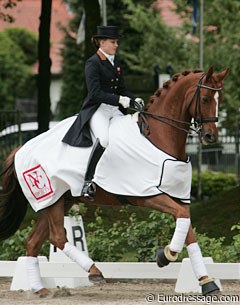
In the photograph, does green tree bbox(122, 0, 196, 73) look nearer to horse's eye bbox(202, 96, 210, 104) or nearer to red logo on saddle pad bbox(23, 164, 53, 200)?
red logo on saddle pad bbox(23, 164, 53, 200)

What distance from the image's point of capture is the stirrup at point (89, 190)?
11.0m

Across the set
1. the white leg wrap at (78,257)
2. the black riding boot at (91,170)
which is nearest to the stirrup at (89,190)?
the black riding boot at (91,170)

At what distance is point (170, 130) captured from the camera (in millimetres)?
10914

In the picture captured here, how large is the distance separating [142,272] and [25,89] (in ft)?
143

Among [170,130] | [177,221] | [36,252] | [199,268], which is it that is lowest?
[36,252]

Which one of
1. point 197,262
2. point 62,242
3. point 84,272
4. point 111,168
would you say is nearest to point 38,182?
point 62,242

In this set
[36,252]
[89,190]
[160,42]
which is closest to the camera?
[89,190]

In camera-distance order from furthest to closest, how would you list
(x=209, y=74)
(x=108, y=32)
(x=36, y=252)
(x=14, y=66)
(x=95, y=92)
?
1. (x=14, y=66)
2. (x=36, y=252)
3. (x=108, y=32)
4. (x=95, y=92)
5. (x=209, y=74)

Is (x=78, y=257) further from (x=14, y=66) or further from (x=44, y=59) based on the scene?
(x=14, y=66)

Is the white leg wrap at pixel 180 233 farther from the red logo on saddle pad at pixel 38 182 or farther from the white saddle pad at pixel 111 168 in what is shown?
the red logo on saddle pad at pixel 38 182

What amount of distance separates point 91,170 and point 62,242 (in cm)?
81

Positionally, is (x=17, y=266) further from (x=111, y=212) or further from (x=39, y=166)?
(x=111, y=212)

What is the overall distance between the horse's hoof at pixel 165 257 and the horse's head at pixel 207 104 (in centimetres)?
111

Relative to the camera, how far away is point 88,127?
11.3 meters
